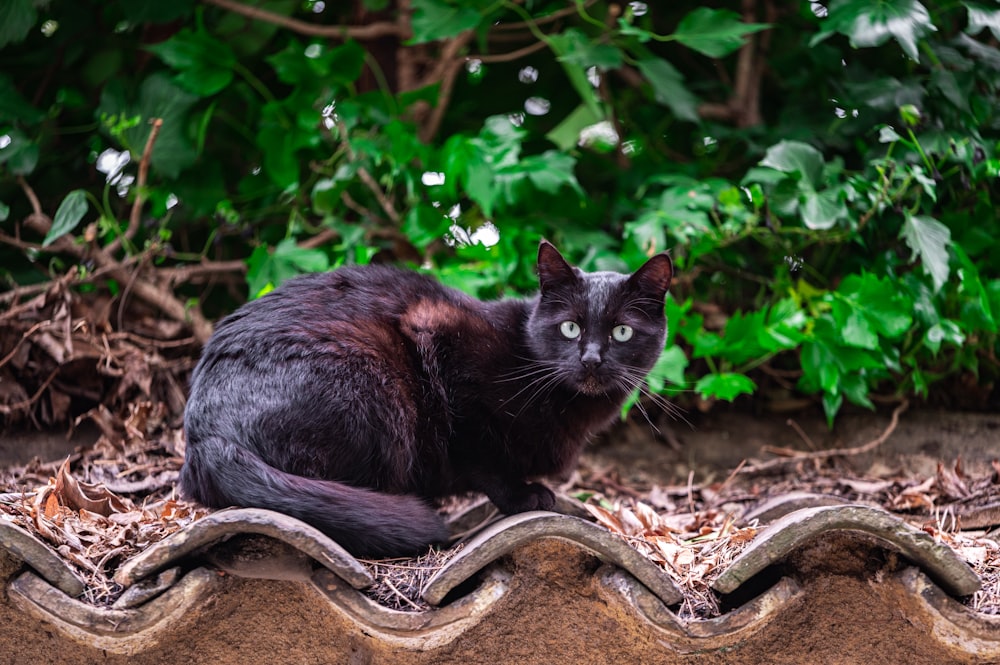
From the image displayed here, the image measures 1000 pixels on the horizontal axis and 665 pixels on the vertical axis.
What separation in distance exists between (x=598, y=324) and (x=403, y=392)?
0.54 m

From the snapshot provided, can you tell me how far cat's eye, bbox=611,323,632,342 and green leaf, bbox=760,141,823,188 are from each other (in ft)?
3.00

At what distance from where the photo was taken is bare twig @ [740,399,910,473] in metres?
3.19

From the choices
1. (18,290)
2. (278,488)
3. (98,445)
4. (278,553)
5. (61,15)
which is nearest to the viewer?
(278,553)

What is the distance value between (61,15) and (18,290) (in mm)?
1213

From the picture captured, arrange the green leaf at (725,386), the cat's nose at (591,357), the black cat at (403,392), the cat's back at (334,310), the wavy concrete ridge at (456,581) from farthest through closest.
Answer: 1. the green leaf at (725,386)
2. the cat's nose at (591,357)
3. the cat's back at (334,310)
4. the black cat at (403,392)
5. the wavy concrete ridge at (456,581)

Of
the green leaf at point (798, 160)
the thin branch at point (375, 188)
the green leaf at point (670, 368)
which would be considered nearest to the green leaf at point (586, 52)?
the green leaf at point (798, 160)

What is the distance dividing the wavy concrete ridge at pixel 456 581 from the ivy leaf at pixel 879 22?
172cm

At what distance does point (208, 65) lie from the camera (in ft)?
11.2

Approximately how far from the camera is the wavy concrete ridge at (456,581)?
161cm

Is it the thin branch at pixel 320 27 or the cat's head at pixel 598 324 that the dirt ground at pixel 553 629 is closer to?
the cat's head at pixel 598 324

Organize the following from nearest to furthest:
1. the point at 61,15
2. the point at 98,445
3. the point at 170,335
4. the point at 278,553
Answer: the point at 278,553
the point at 98,445
the point at 170,335
the point at 61,15

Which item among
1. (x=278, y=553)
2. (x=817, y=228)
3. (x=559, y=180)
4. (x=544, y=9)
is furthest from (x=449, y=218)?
(x=278, y=553)

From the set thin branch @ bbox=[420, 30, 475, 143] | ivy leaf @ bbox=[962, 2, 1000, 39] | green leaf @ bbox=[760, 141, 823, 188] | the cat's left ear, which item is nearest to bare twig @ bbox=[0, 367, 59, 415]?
thin branch @ bbox=[420, 30, 475, 143]

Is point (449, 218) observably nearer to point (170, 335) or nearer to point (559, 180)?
point (559, 180)
